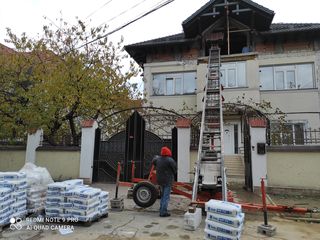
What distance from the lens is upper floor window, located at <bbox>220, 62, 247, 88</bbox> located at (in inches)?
689

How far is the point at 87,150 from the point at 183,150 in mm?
4149

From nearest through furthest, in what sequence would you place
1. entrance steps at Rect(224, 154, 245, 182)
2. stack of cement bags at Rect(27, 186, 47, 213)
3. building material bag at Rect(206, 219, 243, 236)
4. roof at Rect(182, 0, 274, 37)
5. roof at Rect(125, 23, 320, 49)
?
building material bag at Rect(206, 219, 243, 236)
stack of cement bags at Rect(27, 186, 47, 213)
entrance steps at Rect(224, 154, 245, 182)
roof at Rect(125, 23, 320, 49)
roof at Rect(182, 0, 274, 37)

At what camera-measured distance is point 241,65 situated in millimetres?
17656

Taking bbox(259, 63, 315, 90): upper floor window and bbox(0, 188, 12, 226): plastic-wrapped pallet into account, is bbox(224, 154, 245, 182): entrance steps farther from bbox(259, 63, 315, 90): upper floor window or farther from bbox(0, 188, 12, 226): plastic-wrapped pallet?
bbox(0, 188, 12, 226): plastic-wrapped pallet

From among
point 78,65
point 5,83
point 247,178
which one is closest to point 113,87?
point 78,65

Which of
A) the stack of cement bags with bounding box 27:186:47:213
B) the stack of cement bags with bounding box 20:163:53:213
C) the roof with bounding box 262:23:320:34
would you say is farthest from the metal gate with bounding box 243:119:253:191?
the roof with bounding box 262:23:320:34

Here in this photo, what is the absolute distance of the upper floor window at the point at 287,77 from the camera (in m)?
16.9

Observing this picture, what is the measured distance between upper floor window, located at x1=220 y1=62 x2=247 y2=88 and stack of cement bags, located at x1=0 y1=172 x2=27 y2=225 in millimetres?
13713

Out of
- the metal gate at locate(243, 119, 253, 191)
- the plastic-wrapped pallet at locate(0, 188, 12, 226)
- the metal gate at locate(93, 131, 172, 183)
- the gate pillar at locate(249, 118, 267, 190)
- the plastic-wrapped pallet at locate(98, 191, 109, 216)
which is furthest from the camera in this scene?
the metal gate at locate(93, 131, 172, 183)

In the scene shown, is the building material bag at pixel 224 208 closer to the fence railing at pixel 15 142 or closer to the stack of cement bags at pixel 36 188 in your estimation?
the stack of cement bags at pixel 36 188

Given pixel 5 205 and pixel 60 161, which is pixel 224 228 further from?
pixel 60 161

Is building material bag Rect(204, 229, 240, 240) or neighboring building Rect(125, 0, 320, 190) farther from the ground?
neighboring building Rect(125, 0, 320, 190)

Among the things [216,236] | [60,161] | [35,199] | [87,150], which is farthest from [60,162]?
[216,236]

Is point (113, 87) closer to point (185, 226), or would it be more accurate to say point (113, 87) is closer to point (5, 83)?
point (5, 83)
